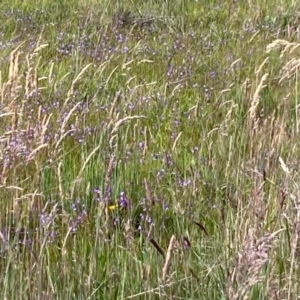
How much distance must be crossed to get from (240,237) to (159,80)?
2.35 m

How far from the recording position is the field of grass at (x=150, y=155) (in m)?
1.79

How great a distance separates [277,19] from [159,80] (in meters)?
1.68

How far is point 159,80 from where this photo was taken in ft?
13.4

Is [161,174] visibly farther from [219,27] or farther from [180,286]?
[219,27]

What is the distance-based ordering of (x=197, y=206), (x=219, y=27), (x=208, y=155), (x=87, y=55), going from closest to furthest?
(x=197, y=206)
(x=208, y=155)
(x=87, y=55)
(x=219, y=27)

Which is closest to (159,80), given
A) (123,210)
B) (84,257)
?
(123,210)

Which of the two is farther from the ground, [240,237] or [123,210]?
[240,237]

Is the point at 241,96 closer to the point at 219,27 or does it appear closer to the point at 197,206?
the point at 197,206

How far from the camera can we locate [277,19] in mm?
5355

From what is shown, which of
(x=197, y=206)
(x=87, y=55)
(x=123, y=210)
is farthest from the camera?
(x=87, y=55)

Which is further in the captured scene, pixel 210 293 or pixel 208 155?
pixel 208 155

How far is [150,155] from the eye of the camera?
2.90m

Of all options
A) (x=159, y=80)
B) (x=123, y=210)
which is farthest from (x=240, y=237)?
(x=159, y=80)

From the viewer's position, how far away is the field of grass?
5.86ft
